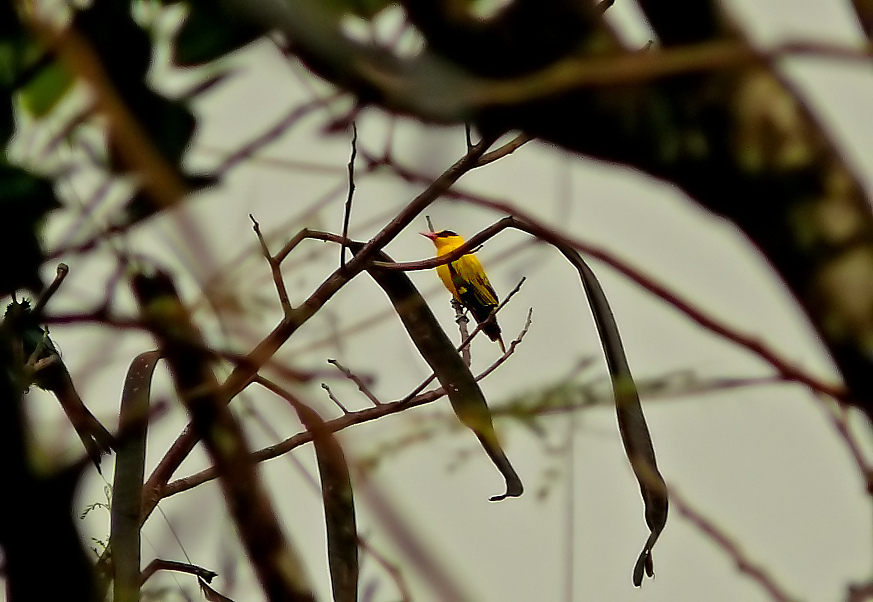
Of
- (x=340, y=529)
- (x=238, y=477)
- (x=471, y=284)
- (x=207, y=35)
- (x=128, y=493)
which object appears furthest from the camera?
(x=471, y=284)

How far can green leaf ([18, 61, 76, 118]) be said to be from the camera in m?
0.56

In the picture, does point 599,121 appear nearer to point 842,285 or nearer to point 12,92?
point 842,285

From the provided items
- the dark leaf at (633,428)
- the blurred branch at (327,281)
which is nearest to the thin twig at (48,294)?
the blurred branch at (327,281)

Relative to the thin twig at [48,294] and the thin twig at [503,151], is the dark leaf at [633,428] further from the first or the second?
the thin twig at [48,294]

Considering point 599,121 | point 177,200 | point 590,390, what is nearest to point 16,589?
point 177,200

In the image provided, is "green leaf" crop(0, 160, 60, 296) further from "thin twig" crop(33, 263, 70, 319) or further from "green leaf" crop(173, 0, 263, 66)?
"green leaf" crop(173, 0, 263, 66)

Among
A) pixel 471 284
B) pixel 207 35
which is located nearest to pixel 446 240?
pixel 471 284

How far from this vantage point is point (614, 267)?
1.13 feet

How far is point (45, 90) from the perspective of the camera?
564mm

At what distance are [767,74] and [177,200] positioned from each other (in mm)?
217

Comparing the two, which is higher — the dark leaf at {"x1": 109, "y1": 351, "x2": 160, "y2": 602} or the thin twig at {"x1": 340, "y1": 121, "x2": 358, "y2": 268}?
the thin twig at {"x1": 340, "y1": 121, "x2": 358, "y2": 268}

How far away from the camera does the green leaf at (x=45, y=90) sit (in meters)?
0.56

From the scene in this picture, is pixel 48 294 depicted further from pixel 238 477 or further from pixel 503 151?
pixel 503 151

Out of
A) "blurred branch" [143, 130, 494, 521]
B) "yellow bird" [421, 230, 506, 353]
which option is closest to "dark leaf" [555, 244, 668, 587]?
"blurred branch" [143, 130, 494, 521]
